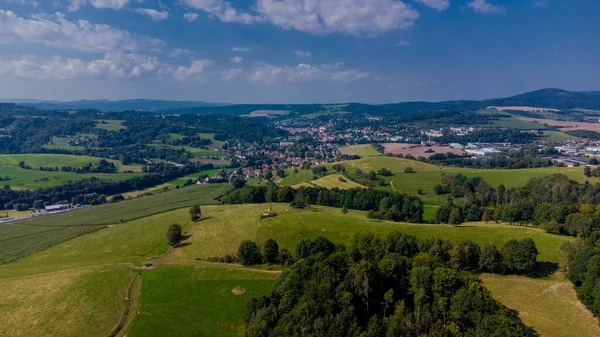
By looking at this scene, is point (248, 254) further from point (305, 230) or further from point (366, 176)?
point (366, 176)

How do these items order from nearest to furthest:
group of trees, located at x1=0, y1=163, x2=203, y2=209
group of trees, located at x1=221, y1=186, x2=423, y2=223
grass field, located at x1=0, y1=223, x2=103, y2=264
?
grass field, located at x1=0, y1=223, x2=103, y2=264
group of trees, located at x1=221, y1=186, x2=423, y2=223
group of trees, located at x1=0, y1=163, x2=203, y2=209

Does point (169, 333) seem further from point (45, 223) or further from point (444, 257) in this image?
point (45, 223)

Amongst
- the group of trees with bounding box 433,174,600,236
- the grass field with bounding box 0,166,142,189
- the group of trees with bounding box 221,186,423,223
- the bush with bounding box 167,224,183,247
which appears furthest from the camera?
the grass field with bounding box 0,166,142,189

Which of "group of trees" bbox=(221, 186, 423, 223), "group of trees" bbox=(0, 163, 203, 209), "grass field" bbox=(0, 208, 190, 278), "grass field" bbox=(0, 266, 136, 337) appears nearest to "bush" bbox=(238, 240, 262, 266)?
"grass field" bbox=(0, 208, 190, 278)

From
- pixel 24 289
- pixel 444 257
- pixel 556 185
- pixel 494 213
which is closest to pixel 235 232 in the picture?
pixel 24 289

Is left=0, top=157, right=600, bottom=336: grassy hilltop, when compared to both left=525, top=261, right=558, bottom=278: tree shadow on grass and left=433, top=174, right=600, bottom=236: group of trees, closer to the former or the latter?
left=525, top=261, right=558, bottom=278: tree shadow on grass

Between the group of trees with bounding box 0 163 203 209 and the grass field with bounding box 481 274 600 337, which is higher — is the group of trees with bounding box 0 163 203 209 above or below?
below

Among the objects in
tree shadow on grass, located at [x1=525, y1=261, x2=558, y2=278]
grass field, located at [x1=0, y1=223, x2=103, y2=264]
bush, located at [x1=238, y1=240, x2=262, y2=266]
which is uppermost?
tree shadow on grass, located at [x1=525, y1=261, x2=558, y2=278]
